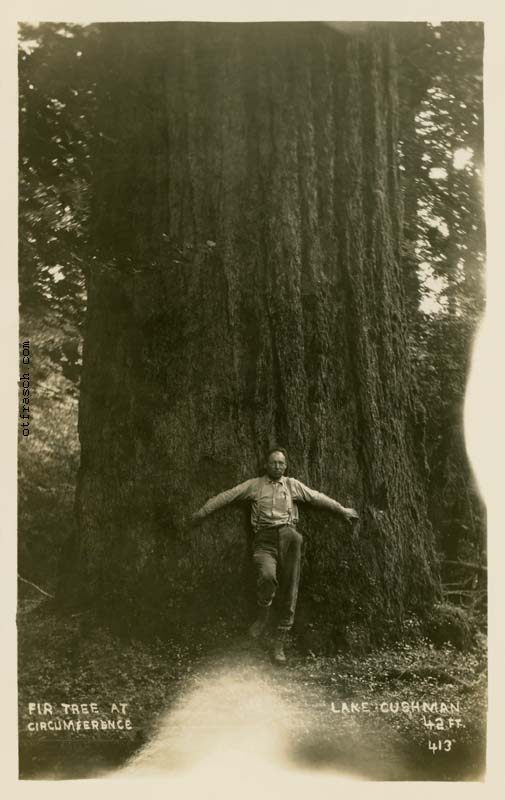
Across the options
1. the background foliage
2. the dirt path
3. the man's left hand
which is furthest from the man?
the background foliage

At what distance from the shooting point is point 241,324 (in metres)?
5.89

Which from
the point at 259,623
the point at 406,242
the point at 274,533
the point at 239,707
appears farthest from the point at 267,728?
the point at 406,242

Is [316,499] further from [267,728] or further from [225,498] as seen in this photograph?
[267,728]

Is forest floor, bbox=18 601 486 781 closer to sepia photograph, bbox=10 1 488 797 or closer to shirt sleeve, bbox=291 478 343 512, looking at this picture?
sepia photograph, bbox=10 1 488 797

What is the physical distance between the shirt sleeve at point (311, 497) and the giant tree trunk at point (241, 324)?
0.07m

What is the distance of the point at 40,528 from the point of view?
597cm

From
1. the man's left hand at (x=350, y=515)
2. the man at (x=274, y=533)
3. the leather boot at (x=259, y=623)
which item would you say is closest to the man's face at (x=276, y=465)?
the man at (x=274, y=533)

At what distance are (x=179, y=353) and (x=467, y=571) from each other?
268 cm

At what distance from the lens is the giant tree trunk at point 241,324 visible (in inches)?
228

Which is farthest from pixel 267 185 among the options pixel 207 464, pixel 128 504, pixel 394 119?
pixel 128 504

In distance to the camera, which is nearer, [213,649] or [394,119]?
[213,649]

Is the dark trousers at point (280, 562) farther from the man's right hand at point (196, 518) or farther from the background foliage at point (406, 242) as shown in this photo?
the background foliage at point (406, 242)

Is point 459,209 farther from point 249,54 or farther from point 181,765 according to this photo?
point 181,765

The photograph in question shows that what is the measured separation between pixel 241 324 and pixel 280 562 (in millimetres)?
1758
